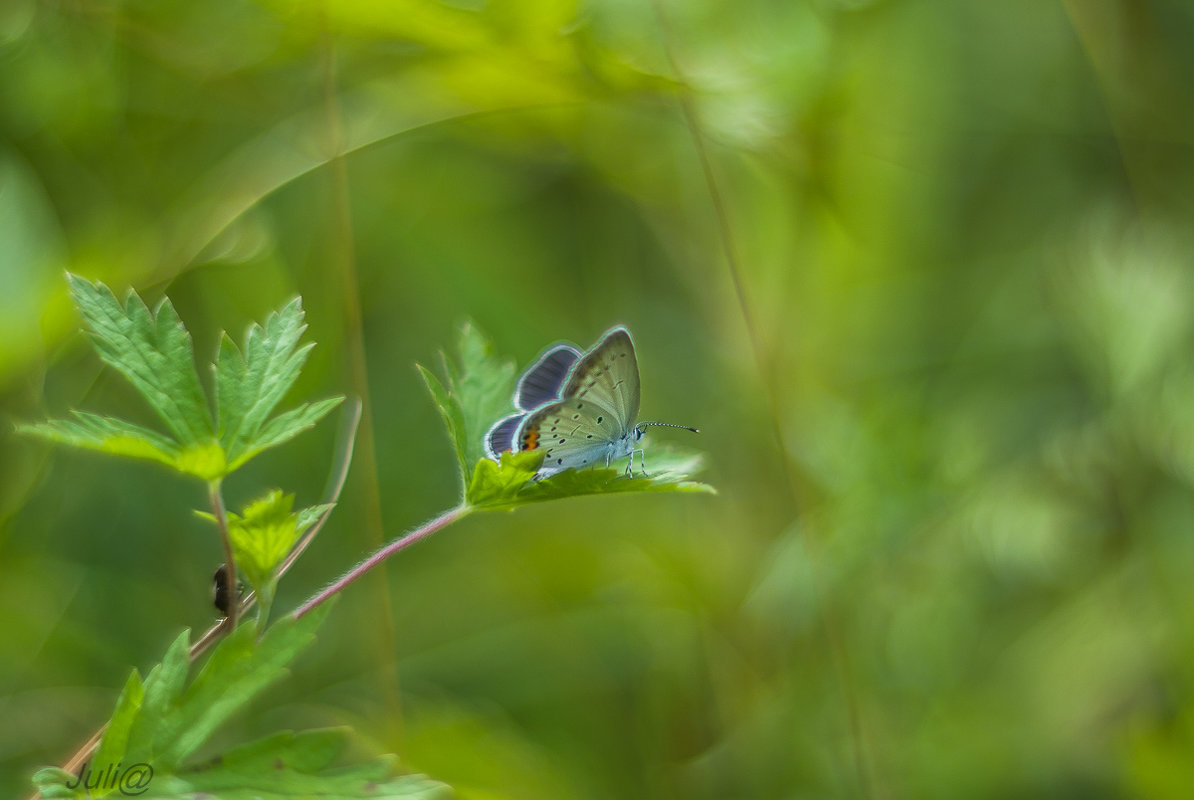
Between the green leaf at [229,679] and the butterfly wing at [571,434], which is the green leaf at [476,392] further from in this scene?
the green leaf at [229,679]

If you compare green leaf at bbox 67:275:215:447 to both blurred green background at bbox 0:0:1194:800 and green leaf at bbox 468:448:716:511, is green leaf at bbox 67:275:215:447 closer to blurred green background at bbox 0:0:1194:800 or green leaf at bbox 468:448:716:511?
green leaf at bbox 468:448:716:511

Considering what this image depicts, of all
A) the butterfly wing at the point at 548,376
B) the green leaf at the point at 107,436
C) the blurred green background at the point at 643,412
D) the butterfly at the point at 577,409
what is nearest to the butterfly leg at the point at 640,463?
the butterfly at the point at 577,409

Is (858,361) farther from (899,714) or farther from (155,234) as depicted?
(155,234)

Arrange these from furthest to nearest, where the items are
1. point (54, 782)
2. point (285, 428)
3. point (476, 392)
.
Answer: point (476, 392) < point (285, 428) < point (54, 782)

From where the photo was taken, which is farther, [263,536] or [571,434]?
[571,434]

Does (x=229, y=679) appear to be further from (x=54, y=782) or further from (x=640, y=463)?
(x=640, y=463)

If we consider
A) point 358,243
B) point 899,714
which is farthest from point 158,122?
point 899,714

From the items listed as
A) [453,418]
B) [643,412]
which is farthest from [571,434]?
[643,412]
